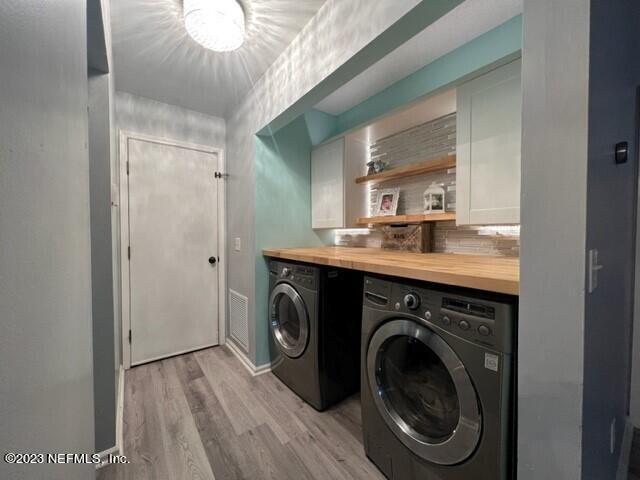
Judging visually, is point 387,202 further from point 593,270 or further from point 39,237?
point 39,237

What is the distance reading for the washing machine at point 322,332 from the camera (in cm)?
175

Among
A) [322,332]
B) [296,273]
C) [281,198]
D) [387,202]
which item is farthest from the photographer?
[281,198]

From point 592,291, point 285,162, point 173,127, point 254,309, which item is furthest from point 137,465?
point 173,127

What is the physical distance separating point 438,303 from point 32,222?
112cm

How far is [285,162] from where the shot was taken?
243 cm

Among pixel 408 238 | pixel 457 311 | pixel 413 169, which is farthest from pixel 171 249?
pixel 457 311

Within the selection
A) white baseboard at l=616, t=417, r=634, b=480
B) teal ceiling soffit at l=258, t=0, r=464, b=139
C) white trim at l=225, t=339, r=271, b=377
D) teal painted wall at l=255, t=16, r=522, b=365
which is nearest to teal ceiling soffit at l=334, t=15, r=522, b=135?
teal painted wall at l=255, t=16, r=522, b=365

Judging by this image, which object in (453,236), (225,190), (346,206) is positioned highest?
(225,190)

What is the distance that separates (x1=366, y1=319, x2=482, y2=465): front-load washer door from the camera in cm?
97

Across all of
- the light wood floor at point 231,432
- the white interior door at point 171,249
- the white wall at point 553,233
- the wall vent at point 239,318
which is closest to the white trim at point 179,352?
the white interior door at point 171,249

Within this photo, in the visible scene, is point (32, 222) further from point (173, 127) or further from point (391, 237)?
point (173, 127)

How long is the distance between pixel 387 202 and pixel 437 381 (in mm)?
1453

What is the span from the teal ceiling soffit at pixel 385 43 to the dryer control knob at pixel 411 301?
106cm

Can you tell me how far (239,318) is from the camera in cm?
258
